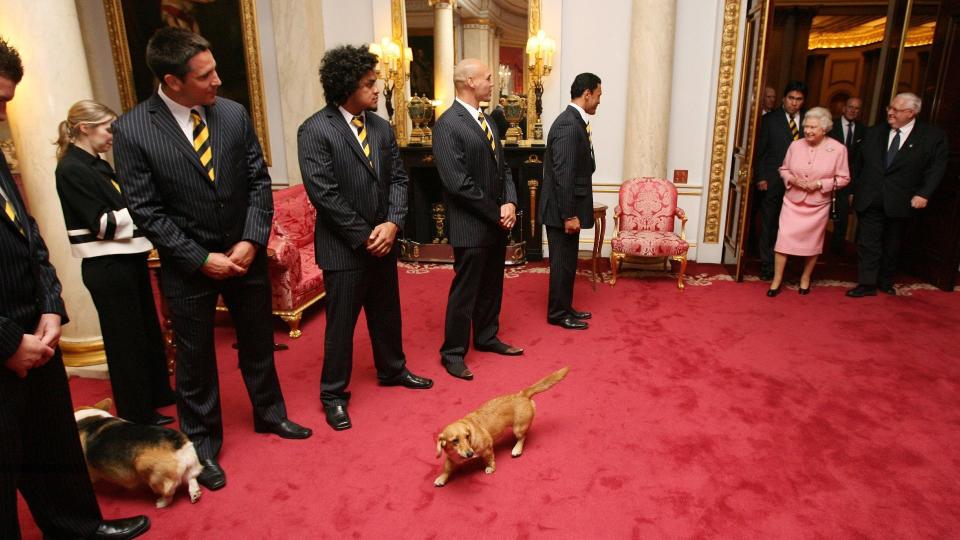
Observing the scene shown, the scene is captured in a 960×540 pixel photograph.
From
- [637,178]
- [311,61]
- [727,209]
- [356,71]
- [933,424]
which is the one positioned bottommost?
[933,424]

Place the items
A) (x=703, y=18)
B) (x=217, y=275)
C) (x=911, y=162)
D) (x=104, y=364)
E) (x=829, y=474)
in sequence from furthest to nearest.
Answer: (x=703, y=18) → (x=911, y=162) → (x=104, y=364) → (x=829, y=474) → (x=217, y=275)

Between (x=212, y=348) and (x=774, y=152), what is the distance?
16.3ft

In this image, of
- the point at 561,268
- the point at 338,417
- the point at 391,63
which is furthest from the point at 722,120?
the point at 338,417

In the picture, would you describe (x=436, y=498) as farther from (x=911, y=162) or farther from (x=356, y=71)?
(x=911, y=162)

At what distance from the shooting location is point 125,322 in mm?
2682

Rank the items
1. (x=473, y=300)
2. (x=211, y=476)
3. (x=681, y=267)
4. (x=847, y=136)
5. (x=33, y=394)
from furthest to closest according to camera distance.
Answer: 1. (x=847, y=136)
2. (x=681, y=267)
3. (x=473, y=300)
4. (x=211, y=476)
5. (x=33, y=394)

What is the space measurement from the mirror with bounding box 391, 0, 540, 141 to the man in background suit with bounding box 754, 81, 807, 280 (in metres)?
2.28

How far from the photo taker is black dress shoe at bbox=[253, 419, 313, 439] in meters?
2.78

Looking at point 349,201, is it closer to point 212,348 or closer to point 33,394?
point 212,348

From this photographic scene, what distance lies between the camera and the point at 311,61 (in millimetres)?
6160

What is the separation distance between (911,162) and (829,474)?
348cm

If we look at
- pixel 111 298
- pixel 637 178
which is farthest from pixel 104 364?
pixel 637 178

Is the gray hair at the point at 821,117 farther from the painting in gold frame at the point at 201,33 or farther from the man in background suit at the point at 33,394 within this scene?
the painting in gold frame at the point at 201,33

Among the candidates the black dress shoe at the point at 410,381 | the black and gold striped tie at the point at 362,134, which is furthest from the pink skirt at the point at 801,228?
the black and gold striped tie at the point at 362,134
